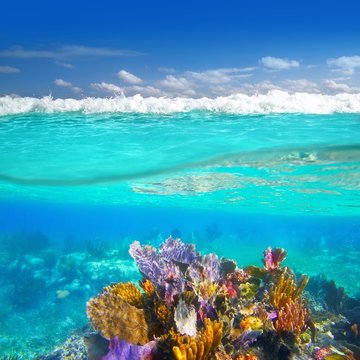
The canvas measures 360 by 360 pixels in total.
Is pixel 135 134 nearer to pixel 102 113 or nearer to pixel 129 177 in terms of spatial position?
pixel 102 113

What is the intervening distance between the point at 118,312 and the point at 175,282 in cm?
98

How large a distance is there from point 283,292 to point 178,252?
6.23 feet

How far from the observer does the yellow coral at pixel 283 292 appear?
5340mm

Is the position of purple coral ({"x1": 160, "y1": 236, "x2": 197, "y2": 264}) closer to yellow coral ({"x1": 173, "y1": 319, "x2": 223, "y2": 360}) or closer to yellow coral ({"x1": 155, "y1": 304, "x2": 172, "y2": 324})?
yellow coral ({"x1": 155, "y1": 304, "x2": 172, "y2": 324})

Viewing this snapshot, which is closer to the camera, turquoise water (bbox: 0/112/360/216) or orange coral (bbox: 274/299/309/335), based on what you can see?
orange coral (bbox: 274/299/309/335)

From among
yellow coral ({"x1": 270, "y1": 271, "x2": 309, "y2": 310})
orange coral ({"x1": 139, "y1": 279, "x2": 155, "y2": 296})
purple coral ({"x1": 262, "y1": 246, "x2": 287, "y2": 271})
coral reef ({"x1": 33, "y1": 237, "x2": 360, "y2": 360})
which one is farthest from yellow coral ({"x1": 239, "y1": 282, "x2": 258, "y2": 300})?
orange coral ({"x1": 139, "y1": 279, "x2": 155, "y2": 296})

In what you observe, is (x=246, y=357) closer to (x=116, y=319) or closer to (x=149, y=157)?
(x=116, y=319)

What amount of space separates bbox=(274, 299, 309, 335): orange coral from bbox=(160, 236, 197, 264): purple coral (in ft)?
5.42

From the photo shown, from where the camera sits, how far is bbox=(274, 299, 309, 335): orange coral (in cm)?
491

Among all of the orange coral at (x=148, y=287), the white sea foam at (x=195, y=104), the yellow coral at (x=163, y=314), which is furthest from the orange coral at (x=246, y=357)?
the white sea foam at (x=195, y=104)

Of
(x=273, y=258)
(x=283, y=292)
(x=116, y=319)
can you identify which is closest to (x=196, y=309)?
(x=116, y=319)

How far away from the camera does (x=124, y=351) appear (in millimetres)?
3725

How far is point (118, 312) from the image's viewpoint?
13.5 feet

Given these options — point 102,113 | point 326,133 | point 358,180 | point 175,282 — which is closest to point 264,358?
point 175,282
